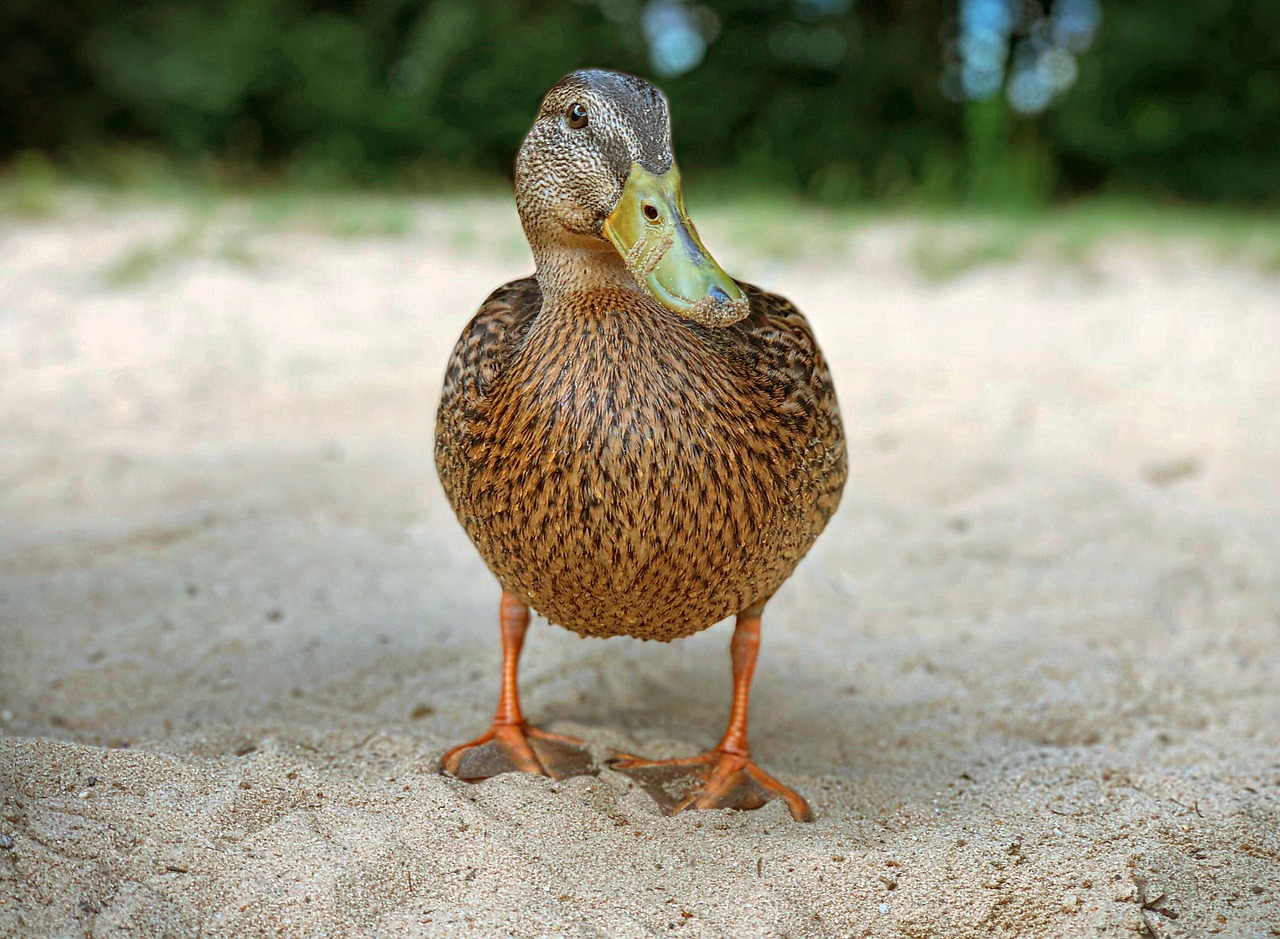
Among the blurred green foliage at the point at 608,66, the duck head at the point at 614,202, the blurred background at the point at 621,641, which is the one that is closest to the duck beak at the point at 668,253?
the duck head at the point at 614,202

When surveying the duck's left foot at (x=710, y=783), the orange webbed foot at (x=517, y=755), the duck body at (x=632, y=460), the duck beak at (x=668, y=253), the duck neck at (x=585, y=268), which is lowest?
the orange webbed foot at (x=517, y=755)

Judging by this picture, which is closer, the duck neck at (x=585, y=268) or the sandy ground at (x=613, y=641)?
the sandy ground at (x=613, y=641)

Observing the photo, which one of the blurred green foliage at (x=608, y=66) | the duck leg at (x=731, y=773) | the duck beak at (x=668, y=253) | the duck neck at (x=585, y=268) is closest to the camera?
the duck beak at (x=668, y=253)

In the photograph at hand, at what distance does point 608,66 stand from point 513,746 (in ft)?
29.1

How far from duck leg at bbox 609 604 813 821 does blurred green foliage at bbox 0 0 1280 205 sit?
278 inches

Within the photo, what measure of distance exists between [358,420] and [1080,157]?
7.49 metres

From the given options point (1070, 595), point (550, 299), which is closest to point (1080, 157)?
point (1070, 595)

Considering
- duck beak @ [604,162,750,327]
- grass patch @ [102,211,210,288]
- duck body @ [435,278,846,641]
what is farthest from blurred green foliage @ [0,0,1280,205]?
duck beak @ [604,162,750,327]

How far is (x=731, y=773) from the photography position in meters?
2.83

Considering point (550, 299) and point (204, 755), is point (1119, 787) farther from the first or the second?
point (204, 755)

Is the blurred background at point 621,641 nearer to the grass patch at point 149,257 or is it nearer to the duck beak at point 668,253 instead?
the grass patch at point 149,257

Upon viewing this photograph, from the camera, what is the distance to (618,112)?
2324 mm

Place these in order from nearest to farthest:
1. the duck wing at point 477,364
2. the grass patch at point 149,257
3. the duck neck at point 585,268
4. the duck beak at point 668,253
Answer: the duck beak at point 668,253 < the duck neck at point 585,268 < the duck wing at point 477,364 < the grass patch at point 149,257

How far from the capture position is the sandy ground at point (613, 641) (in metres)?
2.32
